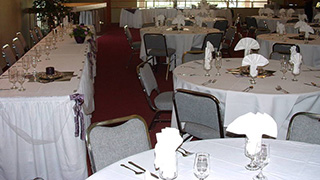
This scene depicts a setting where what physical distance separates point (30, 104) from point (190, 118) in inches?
53.5

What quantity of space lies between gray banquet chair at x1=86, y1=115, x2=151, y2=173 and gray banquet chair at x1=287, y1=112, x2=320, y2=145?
3.33 ft

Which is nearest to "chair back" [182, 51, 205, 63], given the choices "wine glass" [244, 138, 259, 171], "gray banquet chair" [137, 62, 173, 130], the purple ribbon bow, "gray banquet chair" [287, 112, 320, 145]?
"gray banquet chair" [137, 62, 173, 130]

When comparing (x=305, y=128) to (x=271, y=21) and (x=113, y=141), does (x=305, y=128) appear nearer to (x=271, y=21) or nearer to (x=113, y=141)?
(x=113, y=141)

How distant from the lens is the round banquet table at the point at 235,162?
→ 2172 millimetres

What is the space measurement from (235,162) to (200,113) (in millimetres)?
1184

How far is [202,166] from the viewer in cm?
198

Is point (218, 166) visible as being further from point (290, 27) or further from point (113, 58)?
point (290, 27)

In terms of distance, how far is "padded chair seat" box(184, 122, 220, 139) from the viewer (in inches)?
139

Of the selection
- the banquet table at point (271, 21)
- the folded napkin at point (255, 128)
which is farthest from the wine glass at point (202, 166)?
the banquet table at point (271, 21)

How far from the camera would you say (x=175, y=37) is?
761 cm

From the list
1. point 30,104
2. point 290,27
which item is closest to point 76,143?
point 30,104

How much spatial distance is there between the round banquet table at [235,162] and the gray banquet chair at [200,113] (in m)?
0.79

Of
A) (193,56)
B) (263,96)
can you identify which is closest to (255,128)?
(263,96)

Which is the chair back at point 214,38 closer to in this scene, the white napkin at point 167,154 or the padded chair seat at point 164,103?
the padded chair seat at point 164,103
